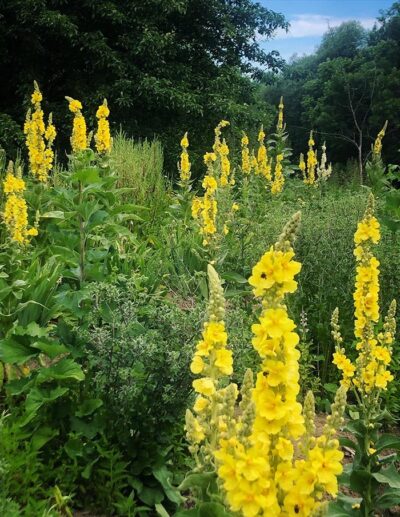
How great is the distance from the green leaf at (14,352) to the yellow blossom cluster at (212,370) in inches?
50.7

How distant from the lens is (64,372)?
8.56 feet

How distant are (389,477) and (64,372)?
147 centimetres

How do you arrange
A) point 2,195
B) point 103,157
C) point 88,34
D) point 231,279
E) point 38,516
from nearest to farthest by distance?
point 38,516
point 231,279
point 2,195
point 103,157
point 88,34

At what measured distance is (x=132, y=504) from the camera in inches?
93.4

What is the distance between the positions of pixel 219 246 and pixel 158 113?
44.5 feet

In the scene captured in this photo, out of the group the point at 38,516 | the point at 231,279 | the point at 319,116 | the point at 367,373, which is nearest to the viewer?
the point at 38,516

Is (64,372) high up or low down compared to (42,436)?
up

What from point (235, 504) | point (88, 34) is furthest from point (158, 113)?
point (235, 504)

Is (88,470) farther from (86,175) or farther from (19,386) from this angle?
(86,175)

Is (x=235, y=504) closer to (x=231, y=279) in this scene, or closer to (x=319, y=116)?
(x=231, y=279)

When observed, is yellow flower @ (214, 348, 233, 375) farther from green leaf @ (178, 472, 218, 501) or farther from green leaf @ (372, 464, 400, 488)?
green leaf @ (372, 464, 400, 488)

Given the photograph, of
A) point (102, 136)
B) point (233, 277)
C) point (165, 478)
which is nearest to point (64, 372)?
point (165, 478)

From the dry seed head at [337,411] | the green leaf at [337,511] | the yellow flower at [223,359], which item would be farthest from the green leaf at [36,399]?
the dry seed head at [337,411]

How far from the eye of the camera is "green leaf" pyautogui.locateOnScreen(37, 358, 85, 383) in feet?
8.39
